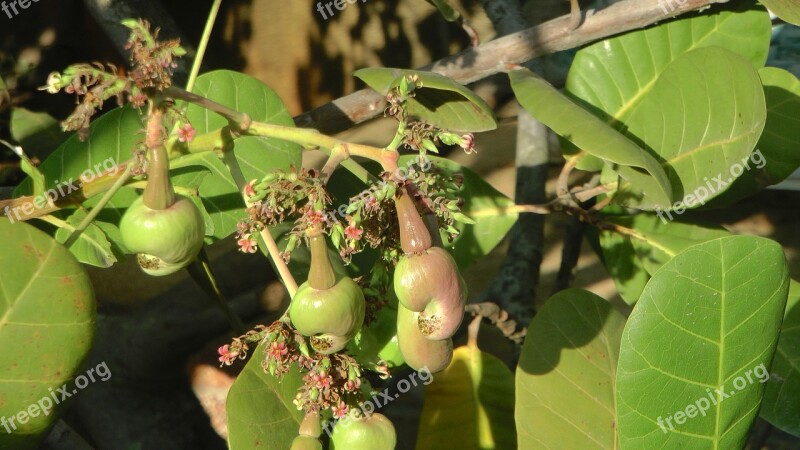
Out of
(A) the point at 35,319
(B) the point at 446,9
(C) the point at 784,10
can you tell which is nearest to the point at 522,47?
(B) the point at 446,9

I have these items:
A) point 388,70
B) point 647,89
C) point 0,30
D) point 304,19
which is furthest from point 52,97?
point 647,89

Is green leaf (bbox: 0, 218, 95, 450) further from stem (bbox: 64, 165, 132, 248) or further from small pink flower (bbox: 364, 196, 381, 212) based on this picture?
Result: small pink flower (bbox: 364, 196, 381, 212)

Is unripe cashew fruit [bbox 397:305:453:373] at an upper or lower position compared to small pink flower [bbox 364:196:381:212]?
lower

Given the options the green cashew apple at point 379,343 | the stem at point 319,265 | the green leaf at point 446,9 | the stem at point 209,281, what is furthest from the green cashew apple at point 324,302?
the green leaf at point 446,9

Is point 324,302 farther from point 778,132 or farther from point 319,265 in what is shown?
point 778,132

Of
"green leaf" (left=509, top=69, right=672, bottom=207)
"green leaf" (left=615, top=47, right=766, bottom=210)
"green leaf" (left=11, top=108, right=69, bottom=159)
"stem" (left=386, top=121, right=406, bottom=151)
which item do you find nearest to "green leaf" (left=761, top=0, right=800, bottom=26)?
"green leaf" (left=615, top=47, right=766, bottom=210)

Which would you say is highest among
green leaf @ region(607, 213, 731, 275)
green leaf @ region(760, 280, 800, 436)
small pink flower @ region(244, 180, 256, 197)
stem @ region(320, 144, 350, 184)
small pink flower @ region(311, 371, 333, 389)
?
stem @ region(320, 144, 350, 184)
